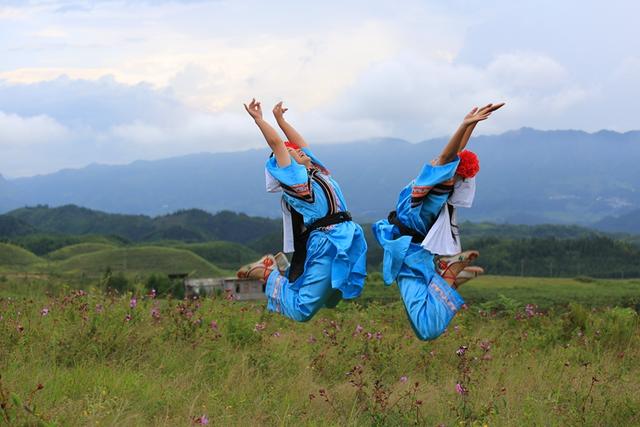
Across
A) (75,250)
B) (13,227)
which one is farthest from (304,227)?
(13,227)

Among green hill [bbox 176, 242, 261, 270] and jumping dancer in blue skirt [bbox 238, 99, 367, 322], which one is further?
green hill [bbox 176, 242, 261, 270]

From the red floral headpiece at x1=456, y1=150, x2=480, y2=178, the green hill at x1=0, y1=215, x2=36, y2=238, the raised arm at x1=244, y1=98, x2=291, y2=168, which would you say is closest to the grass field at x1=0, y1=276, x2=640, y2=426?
the red floral headpiece at x1=456, y1=150, x2=480, y2=178

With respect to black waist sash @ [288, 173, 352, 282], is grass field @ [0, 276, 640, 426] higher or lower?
lower

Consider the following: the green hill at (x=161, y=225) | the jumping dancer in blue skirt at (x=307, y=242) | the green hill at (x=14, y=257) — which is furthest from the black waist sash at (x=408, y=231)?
the green hill at (x=161, y=225)

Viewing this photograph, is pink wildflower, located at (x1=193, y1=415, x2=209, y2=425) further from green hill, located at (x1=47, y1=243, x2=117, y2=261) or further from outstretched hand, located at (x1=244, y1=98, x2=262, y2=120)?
green hill, located at (x1=47, y1=243, x2=117, y2=261)

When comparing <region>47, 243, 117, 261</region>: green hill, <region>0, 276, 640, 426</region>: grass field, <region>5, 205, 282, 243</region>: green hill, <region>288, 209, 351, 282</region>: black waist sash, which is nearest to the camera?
<region>0, 276, 640, 426</region>: grass field

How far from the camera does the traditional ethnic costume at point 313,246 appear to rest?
6676mm

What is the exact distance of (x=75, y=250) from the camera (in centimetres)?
5925

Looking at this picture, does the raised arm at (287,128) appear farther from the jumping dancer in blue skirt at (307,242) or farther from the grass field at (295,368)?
the grass field at (295,368)

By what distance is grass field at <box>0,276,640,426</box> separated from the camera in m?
6.08

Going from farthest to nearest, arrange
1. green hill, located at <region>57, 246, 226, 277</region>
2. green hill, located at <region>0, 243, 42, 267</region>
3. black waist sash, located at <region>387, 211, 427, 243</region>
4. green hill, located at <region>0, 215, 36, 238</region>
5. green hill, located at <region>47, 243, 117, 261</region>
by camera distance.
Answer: green hill, located at <region>0, 215, 36, 238</region>
green hill, located at <region>47, 243, 117, 261</region>
green hill, located at <region>57, 246, 226, 277</region>
green hill, located at <region>0, 243, 42, 267</region>
black waist sash, located at <region>387, 211, 427, 243</region>

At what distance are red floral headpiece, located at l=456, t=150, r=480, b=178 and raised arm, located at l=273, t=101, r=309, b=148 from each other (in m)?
1.77

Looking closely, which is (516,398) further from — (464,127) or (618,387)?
(464,127)

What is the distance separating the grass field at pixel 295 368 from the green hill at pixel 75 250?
1893 inches
